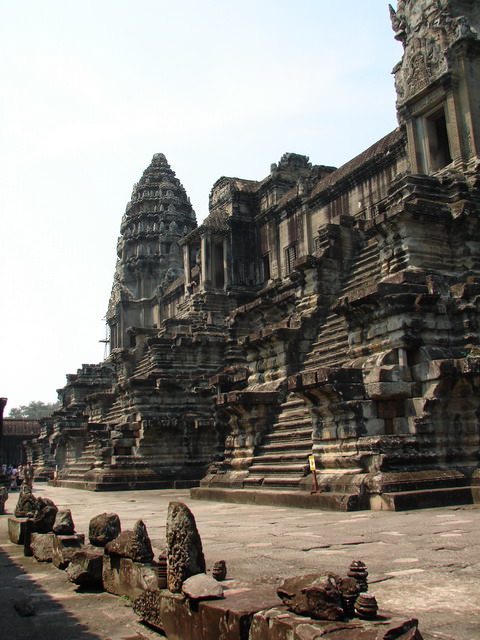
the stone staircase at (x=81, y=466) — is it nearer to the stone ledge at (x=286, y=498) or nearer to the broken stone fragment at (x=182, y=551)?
the stone ledge at (x=286, y=498)

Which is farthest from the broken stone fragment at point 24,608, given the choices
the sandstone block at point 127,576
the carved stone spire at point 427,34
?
the carved stone spire at point 427,34

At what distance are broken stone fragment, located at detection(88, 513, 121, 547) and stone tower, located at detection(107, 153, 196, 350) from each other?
42656mm

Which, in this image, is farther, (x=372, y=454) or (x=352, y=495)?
(x=372, y=454)

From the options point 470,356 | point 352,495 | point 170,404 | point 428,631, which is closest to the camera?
point 428,631

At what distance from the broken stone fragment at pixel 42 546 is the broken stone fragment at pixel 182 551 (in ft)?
12.1

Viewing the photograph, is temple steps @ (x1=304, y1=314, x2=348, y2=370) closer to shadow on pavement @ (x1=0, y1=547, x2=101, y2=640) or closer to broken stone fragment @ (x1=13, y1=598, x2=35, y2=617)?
shadow on pavement @ (x1=0, y1=547, x2=101, y2=640)

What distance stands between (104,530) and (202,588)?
9.04 ft

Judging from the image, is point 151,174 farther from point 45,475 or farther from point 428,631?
point 428,631

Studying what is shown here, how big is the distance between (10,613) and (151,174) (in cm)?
5589

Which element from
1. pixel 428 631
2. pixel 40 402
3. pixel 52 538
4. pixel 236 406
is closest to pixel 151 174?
pixel 236 406

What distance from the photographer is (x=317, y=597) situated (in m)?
3.52

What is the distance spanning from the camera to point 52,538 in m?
7.84

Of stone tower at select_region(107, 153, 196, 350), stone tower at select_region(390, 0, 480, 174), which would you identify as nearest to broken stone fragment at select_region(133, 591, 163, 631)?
stone tower at select_region(390, 0, 480, 174)

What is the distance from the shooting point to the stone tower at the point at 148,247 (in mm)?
51938
